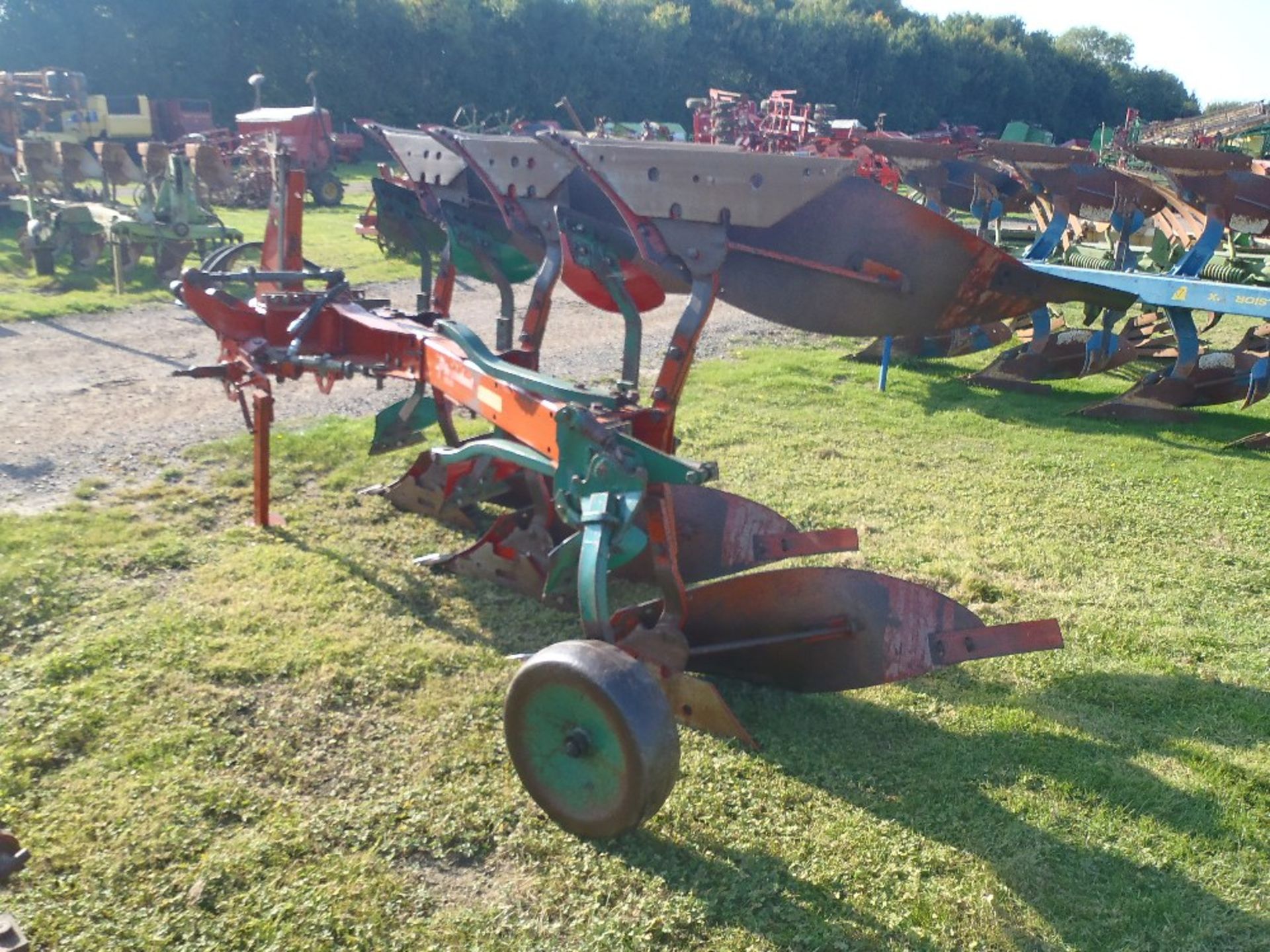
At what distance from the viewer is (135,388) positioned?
7539 mm

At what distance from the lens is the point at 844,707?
3.72 m

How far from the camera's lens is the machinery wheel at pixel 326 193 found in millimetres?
19953

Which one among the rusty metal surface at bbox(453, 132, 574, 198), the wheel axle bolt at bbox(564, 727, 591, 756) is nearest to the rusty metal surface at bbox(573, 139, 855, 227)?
the rusty metal surface at bbox(453, 132, 574, 198)

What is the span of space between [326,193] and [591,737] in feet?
63.3

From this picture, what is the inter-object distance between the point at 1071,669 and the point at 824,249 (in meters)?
1.95

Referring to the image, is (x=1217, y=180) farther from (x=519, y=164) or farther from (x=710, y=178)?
(x=519, y=164)

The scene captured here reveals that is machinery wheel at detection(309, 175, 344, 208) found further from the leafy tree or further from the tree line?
the leafy tree

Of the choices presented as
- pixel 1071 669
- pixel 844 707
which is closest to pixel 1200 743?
pixel 1071 669

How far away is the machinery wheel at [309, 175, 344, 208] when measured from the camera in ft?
65.5

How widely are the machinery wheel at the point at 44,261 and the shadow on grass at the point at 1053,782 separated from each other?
36.1 ft

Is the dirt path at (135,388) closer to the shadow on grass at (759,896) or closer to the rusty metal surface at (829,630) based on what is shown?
the rusty metal surface at (829,630)

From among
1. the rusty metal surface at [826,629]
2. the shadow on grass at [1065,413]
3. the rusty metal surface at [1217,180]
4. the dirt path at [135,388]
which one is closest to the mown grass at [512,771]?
the rusty metal surface at [826,629]

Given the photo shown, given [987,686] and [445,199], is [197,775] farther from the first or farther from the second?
[445,199]

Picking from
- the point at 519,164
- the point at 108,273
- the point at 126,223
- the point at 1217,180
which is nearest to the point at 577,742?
the point at 519,164
